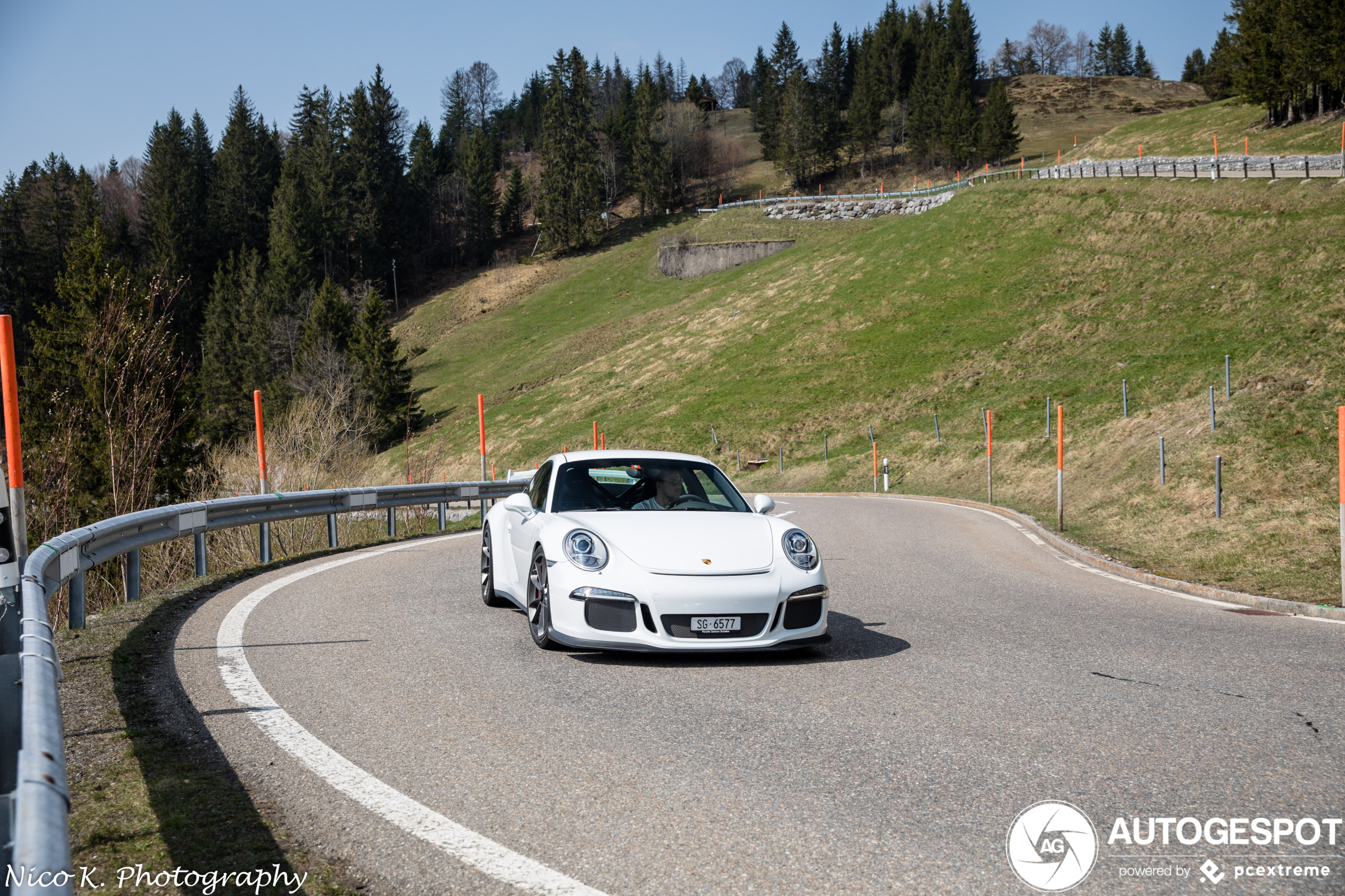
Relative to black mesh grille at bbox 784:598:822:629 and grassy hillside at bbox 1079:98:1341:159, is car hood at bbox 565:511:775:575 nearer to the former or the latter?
black mesh grille at bbox 784:598:822:629

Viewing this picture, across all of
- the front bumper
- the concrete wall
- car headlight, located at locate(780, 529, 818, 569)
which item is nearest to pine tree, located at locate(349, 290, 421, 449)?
the concrete wall

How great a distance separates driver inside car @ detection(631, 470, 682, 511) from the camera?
8.02 m

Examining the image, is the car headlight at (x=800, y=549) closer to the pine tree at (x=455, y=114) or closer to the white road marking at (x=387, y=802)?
the white road marking at (x=387, y=802)

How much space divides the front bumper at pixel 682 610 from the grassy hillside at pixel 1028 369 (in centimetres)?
623

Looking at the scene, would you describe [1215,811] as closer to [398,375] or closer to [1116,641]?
[1116,641]

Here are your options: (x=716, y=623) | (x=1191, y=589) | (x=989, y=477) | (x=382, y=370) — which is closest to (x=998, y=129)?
(x=382, y=370)

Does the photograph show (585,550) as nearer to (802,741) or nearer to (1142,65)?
(802,741)

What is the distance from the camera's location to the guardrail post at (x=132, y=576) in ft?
31.5

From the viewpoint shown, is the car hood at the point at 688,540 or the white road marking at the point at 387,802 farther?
the car hood at the point at 688,540

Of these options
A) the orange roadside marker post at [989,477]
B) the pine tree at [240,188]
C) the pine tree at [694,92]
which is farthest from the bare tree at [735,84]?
the orange roadside marker post at [989,477]

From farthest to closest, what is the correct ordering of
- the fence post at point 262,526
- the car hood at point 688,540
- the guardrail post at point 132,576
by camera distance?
the fence post at point 262,526
the guardrail post at point 132,576
the car hood at point 688,540

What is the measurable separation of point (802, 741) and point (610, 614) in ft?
6.49

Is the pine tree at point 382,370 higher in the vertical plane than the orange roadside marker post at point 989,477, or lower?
higher

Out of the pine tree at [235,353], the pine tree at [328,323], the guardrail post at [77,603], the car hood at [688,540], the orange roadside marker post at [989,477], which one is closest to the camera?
the car hood at [688,540]
